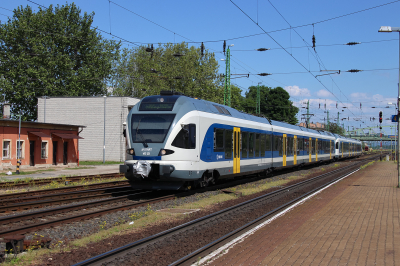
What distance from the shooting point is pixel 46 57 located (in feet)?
174

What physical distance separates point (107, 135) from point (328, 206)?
32272mm

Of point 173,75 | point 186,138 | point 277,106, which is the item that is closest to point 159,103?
point 186,138

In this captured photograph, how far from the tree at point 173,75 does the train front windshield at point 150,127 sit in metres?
47.0

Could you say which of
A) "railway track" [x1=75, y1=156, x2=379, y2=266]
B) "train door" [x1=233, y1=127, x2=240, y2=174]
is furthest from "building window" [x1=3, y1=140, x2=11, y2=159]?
"railway track" [x1=75, y1=156, x2=379, y2=266]

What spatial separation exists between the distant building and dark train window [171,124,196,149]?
2726 centimetres

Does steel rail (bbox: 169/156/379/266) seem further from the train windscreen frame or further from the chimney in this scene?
the chimney

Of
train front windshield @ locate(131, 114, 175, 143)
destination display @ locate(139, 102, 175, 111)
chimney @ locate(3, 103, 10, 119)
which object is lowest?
train front windshield @ locate(131, 114, 175, 143)

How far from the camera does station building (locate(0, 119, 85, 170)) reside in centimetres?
2828

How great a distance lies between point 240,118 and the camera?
19328mm

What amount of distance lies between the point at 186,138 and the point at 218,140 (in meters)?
2.73

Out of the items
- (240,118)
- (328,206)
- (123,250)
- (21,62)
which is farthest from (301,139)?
(21,62)

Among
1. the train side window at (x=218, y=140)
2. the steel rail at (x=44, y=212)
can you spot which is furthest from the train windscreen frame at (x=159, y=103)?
the steel rail at (x=44, y=212)

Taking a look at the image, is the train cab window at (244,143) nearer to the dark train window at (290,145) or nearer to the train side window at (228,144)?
the train side window at (228,144)

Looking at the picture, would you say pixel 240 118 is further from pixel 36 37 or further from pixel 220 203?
pixel 36 37
